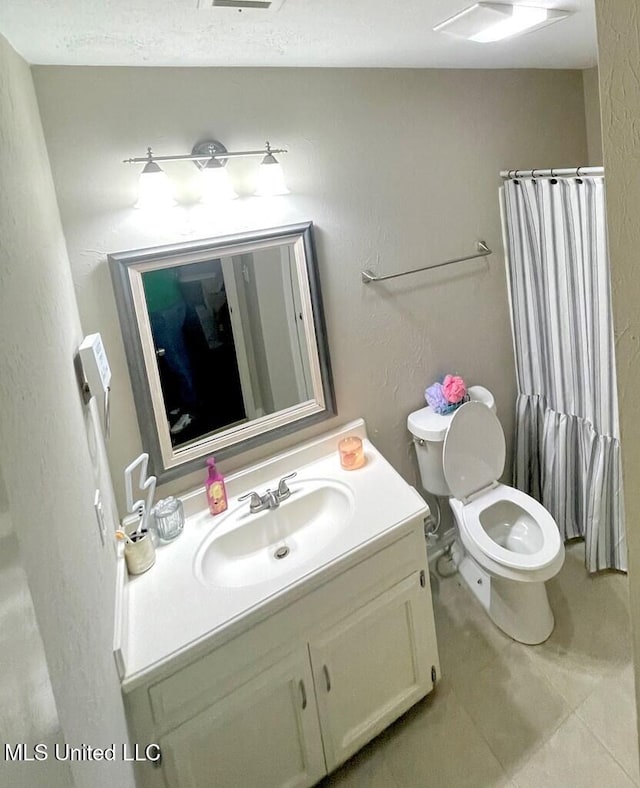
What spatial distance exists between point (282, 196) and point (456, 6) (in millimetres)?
773

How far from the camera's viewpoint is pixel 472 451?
7.45ft

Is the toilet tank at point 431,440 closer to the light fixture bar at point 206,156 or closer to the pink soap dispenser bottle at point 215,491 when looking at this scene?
the pink soap dispenser bottle at point 215,491

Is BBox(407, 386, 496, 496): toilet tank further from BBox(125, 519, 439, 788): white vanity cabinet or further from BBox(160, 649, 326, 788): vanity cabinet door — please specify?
BBox(160, 649, 326, 788): vanity cabinet door

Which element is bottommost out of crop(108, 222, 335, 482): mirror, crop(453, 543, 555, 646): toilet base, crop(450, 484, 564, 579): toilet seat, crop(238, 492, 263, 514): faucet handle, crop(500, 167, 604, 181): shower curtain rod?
crop(453, 543, 555, 646): toilet base

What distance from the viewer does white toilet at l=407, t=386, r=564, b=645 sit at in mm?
2053

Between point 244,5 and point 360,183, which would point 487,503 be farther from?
point 244,5

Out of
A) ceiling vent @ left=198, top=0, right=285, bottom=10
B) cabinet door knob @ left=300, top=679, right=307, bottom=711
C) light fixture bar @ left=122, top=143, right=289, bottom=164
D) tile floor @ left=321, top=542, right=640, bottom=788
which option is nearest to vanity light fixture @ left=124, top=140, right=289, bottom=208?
light fixture bar @ left=122, top=143, right=289, bottom=164

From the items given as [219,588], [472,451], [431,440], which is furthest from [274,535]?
[472,451]

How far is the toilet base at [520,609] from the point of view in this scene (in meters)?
2.11

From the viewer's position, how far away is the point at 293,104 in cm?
184

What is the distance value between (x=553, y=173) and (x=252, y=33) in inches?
52.8

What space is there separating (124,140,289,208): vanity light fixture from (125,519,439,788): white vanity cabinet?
3.96 ft

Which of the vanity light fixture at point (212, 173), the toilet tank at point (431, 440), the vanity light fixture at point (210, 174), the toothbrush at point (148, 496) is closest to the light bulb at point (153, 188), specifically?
the vanity light fixture at point (210, 174)

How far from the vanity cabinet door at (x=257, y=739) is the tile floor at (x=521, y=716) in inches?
→ 10.8
